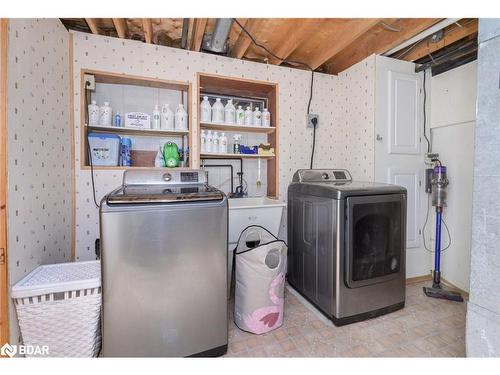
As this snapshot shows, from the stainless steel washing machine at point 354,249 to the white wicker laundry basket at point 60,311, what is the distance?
158 cm

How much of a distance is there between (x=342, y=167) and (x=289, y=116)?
88 cm

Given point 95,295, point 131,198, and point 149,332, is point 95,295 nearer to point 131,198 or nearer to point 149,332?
point 149,332

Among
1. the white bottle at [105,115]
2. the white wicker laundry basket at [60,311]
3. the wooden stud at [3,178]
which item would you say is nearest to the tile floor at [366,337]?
the white wicker laundry basket at [60,311]

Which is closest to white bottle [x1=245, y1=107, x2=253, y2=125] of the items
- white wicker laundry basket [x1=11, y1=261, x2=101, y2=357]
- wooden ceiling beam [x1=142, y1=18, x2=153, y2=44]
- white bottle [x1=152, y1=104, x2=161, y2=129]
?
white bottle [x1=152, y1=104, x2=161, y2=129]

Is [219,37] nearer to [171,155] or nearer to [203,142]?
[203,142]

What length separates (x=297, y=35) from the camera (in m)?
2.11

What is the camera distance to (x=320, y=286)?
198cm

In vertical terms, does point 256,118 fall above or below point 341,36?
below

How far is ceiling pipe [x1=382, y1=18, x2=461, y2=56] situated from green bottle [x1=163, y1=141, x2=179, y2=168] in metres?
2.32

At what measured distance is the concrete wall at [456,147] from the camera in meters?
2.29

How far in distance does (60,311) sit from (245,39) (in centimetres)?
249

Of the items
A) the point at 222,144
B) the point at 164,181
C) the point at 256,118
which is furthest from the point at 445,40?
the point at 164,181

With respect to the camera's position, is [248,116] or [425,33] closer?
[425,33]
